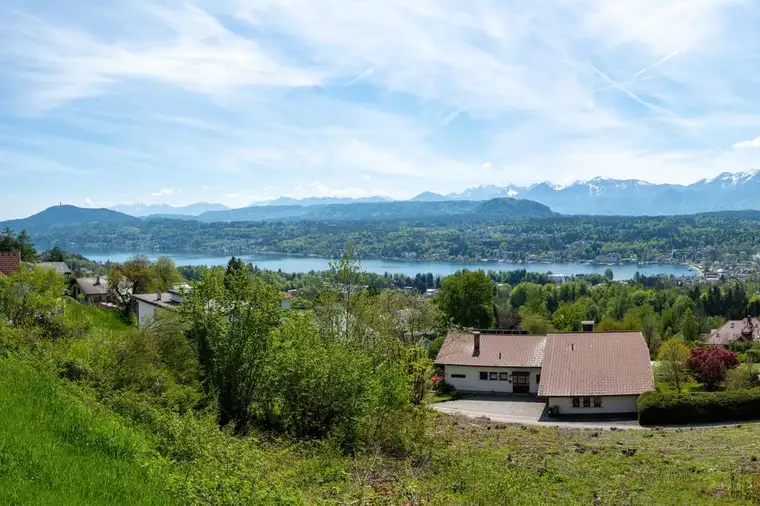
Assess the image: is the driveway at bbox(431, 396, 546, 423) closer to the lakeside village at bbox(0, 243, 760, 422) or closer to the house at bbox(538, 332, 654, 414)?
the lakeside village at bbox(0, 243, 760, 422)

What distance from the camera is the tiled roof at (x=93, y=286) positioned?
6331 cm

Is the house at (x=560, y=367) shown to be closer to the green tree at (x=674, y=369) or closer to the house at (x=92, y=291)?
the green tree at (x=674, y=369)

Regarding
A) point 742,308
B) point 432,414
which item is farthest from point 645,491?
point 742,308

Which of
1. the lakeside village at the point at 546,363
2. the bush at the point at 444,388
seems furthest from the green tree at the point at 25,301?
the bush at the point at 444,388

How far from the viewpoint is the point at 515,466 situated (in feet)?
49.9

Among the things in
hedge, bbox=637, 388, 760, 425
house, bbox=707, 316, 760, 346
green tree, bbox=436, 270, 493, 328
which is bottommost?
house, bbox=707, 316, 760, 346

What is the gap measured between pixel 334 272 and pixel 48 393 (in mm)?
16917

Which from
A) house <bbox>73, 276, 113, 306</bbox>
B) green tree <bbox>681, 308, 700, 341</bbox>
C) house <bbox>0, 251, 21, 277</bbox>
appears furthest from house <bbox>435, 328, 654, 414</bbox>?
house <bbox>73, 276, 113, 306</bbox>

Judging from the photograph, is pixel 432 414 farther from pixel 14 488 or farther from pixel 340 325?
pixel 14 488

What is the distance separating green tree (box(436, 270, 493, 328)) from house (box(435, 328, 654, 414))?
42.2 feet

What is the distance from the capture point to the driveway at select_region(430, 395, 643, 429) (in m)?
27.5

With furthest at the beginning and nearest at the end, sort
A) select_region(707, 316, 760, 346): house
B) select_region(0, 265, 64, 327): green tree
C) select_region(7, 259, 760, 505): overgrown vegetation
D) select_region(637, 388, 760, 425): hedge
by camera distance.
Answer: select_region(707, 316, 760, 346): house < select_region(637, 388, 760, 425): hedge < select_region(0, 265, 64, 327): green tree < select_region(7, 259, 760, 505): overgrown vegetation

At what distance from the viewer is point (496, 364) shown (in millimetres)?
36344

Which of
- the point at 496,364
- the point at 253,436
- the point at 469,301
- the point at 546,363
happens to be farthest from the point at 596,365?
the point at 253,436
